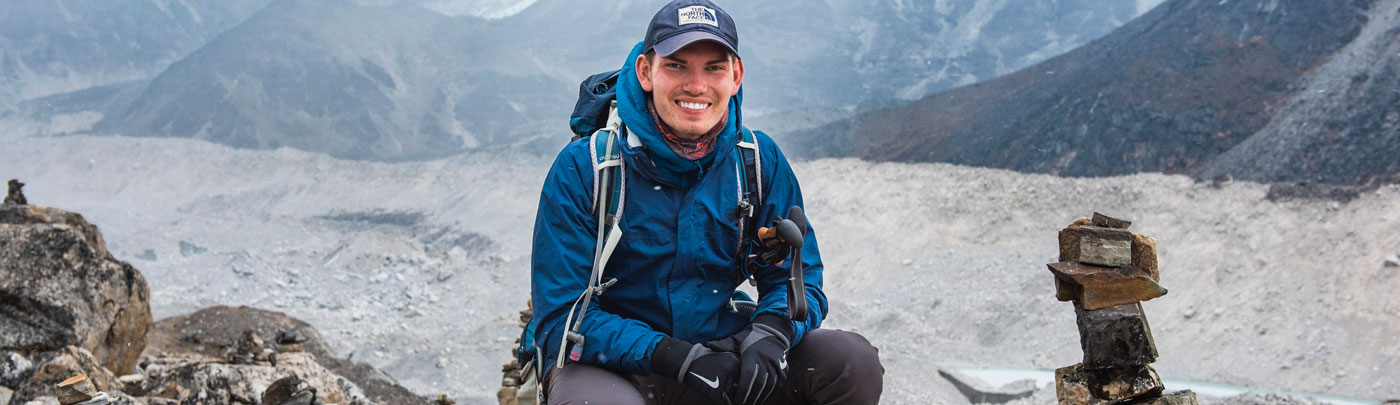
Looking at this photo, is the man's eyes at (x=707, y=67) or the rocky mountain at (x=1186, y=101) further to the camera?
the rocky mountain at (x=1186, y=101)

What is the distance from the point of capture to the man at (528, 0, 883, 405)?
7.98ft

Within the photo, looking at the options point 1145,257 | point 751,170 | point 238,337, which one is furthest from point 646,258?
point 238,337

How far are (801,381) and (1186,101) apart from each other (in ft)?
65.4

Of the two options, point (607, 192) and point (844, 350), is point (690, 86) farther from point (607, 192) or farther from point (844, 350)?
point (844, 350)

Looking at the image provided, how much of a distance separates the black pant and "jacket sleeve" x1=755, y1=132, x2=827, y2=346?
5.3 inches

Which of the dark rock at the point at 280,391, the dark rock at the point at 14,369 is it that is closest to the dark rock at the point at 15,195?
the dark rock at the point at 14,369

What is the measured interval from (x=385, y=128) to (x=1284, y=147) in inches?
1192

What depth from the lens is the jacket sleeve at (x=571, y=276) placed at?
243cm

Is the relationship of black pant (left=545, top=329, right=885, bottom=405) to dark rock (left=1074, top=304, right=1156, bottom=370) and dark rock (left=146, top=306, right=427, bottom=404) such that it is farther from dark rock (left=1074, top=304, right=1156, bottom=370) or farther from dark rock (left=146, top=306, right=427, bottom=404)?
dark rock (left=146, top=306, right=427, bottom=404)

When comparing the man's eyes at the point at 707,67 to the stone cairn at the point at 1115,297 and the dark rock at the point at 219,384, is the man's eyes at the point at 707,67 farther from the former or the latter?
the dark rock at the point at 219,384

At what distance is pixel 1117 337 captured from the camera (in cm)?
253

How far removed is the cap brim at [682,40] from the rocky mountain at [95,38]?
45644mm

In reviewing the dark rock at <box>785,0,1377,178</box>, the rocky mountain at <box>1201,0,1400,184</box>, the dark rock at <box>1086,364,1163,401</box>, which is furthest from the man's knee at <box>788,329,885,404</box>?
the dark rock at <box>785,0,1377,178</box>

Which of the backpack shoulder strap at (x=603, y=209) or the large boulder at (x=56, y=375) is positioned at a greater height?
the backpack shoulder strap at (x=603, y=209)
